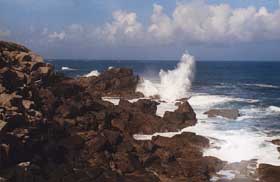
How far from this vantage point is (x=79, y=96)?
51.7 meters

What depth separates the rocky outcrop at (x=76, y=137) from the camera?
3319 cm

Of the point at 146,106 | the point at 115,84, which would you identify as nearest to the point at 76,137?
the point at 146,106

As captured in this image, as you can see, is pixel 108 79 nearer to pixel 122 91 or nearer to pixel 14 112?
pixel 122 91

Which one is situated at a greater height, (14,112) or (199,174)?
(14,112)

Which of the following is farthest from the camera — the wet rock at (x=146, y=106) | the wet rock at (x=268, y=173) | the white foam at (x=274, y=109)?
the white foam at (x=274, y=109)

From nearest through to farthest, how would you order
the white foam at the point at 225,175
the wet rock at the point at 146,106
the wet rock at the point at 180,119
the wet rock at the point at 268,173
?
the wet rock at the point at 268,173 → the white foam at the point at 225,175 → the wet rock at the point at 180,119 → the wet rock at the point at 146,106

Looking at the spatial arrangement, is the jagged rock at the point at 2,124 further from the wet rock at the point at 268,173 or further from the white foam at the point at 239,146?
the wet rock at the point at 268,173

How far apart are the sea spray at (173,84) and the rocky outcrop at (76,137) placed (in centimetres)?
1894

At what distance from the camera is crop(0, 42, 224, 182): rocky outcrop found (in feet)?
109

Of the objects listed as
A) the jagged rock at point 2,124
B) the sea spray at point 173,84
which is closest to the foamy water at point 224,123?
the sea spray at point 173,84

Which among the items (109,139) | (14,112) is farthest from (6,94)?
(109,139)

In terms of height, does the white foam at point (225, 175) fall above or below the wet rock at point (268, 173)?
below

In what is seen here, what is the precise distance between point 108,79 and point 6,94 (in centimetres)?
3728

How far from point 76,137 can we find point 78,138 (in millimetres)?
345
